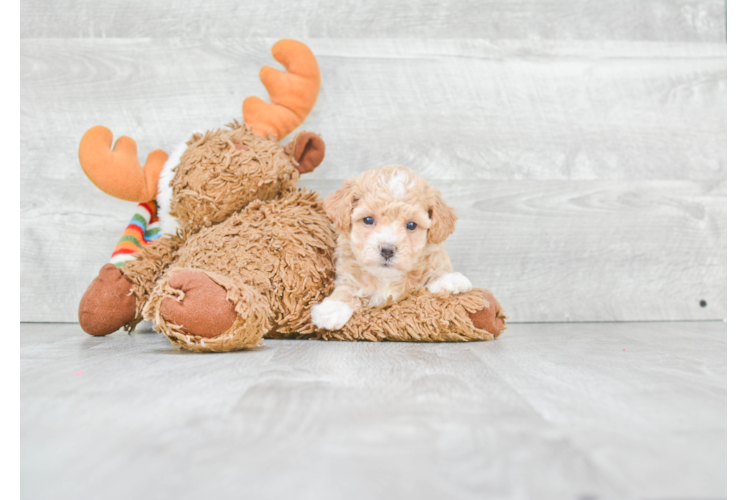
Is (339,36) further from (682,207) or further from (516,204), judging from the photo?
(682,207)

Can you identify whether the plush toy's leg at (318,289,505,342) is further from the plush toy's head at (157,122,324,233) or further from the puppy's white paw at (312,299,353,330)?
the plush toy's head at (157,122,324,233)

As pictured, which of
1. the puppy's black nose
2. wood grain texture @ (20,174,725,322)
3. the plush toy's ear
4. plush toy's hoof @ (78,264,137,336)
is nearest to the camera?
the puppy's black nose

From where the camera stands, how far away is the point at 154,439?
1.84ft

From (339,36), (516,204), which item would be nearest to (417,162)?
(516,204)

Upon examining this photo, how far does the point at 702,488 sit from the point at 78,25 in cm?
183

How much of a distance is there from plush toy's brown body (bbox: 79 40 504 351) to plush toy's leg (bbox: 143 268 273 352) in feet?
0.14

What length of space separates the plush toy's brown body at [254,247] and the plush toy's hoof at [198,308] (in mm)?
74

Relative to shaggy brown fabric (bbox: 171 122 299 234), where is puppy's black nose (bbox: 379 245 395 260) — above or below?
below

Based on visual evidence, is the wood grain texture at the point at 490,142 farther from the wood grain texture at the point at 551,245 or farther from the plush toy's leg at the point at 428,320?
the plush toy's leg at the point at 428,320

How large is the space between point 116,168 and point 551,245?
48.3 inches

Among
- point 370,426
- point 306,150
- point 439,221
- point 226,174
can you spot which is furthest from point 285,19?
point 370,426

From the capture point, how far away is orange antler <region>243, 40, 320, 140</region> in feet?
4.62

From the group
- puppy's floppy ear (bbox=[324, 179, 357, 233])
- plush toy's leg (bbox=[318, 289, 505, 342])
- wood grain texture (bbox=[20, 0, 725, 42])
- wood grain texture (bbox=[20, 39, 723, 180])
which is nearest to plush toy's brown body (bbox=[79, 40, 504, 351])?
plush toy's leg (bbox=[318, 289, 505, 342])
